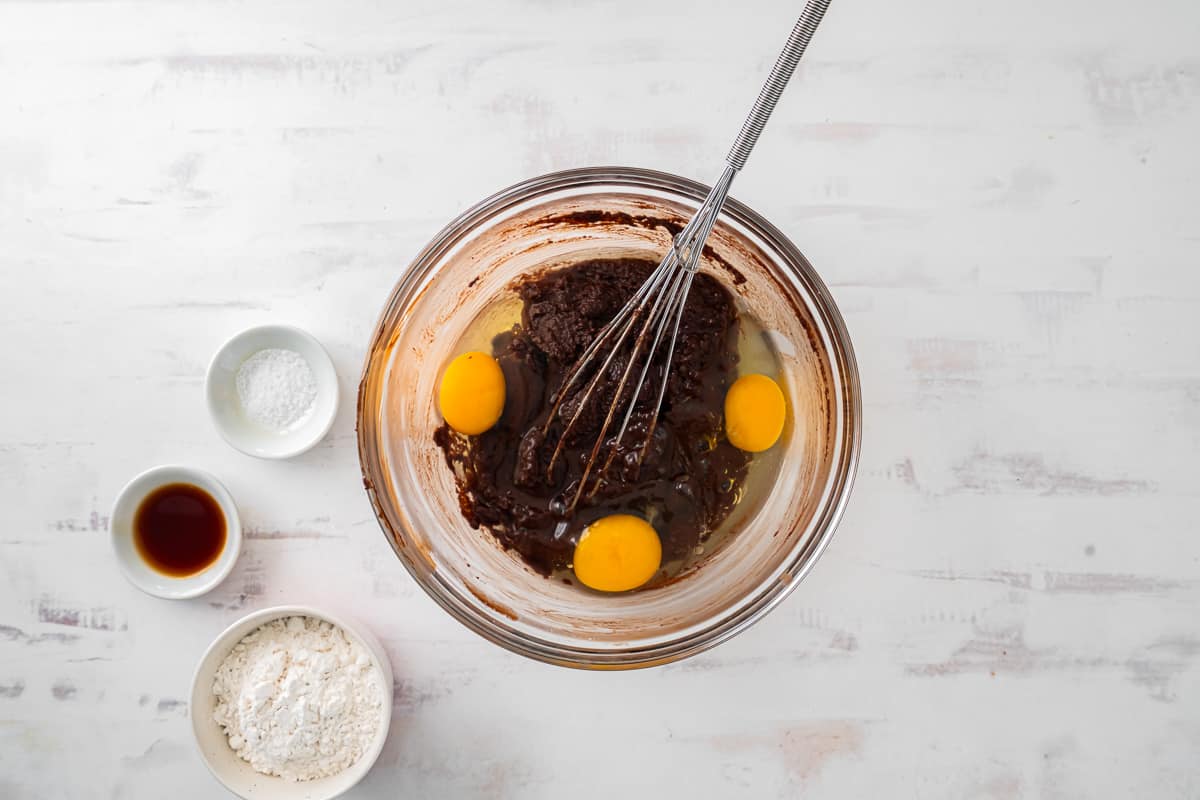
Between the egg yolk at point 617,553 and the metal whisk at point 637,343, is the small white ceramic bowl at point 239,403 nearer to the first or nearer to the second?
the metal whisk at point 637,343

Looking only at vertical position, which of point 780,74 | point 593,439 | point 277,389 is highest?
point 780,74

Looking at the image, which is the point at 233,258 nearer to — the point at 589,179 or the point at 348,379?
the point at 348,379

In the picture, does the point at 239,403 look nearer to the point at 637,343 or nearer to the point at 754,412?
the point at 637,343

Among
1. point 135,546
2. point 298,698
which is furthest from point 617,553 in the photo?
point 135,546

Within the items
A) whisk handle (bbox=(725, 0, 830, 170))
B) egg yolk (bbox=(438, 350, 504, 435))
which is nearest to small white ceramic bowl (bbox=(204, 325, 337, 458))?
egg yolk (bbox=(438, 350, 504, 435))

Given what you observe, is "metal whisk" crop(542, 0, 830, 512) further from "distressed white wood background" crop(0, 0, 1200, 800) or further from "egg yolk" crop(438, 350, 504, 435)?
"distressed white wood background" crop(0, 0, 1200, 800)

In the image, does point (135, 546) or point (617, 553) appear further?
point (135, 546)

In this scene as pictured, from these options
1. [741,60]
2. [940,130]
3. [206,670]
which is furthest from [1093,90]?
[206,670]
